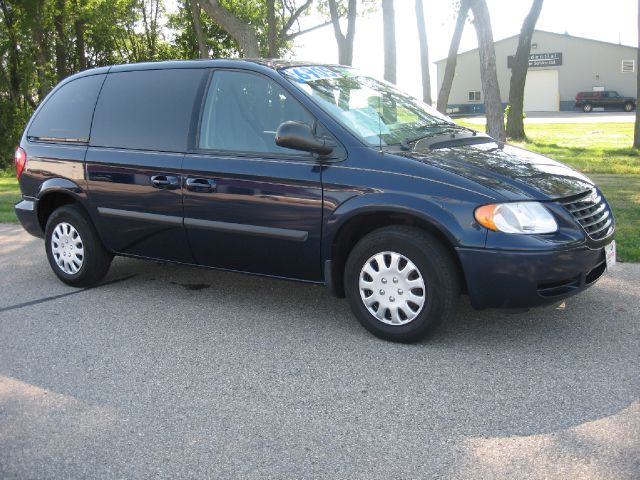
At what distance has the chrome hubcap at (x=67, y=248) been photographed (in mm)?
6402

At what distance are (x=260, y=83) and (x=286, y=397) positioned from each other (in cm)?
233

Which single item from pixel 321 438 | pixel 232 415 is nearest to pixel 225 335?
pixel 232 415

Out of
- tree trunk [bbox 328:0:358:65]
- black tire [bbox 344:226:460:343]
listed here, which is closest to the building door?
tree trunk [bbox 328:0:358:65]

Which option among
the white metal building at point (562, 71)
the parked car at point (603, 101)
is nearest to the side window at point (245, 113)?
the parked car at point (603, 101)

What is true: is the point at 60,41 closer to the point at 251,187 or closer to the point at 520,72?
the point at 520,72

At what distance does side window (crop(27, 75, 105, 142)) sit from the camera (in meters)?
6.29

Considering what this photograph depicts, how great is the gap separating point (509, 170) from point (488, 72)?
11.3 metres

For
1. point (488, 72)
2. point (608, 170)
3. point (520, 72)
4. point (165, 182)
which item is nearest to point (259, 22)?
point (520, 72)

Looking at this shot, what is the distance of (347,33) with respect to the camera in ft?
69.6

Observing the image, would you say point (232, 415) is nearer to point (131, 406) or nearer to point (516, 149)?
point (131, 406)

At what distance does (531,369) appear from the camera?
14.1 feet

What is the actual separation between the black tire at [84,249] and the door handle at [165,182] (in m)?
0.99

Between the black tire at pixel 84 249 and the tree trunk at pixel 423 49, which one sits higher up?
the tree trunk at pixel 423 49

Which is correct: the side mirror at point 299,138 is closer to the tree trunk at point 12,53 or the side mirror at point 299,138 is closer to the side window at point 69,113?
the side window at point 69,113
